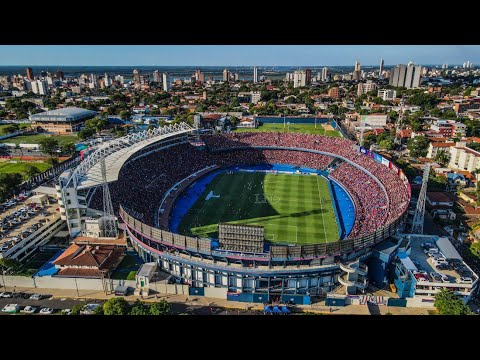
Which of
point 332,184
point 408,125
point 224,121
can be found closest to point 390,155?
point 332,184

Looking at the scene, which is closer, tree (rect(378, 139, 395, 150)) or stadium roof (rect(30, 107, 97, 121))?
tree (rect(378, 139, 395, 150))

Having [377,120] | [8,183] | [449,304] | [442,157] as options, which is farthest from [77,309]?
[377,120]

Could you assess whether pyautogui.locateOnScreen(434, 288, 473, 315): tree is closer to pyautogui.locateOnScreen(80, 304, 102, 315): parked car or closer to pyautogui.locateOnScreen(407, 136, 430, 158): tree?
pyautogui.locateOnScreen(80, 304, 102, 315): parked car

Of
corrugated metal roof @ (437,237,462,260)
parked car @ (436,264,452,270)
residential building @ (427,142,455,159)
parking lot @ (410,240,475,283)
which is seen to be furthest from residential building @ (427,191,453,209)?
residential building @ (427,142,455,159)

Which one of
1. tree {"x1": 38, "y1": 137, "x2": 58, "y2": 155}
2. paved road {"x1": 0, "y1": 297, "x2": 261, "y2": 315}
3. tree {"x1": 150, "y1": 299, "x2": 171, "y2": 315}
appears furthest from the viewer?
tree {"x1": 38, "y1": 137, "x2": 58, "y2": 155}

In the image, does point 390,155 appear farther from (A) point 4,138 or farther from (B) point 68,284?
(A) point 4,138

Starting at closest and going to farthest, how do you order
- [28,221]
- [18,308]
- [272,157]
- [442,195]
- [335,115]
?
[18,308]
[28,221]
[442,195]
[272,157]
[335,115]
